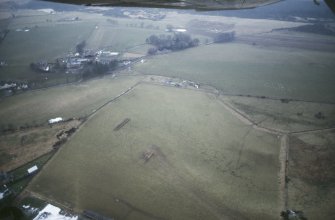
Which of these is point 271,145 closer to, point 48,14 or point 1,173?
point 1,173

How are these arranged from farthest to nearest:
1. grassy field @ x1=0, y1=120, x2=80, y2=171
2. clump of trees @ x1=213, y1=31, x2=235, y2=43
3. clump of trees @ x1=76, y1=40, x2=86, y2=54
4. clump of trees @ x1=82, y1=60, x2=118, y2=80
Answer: clump of trees @ x1=213, y1=31, x2=235, y2=43, clump of trees @ x1=76, y1=40, x2=86, y2=54, clump of trees @ x1=82, y1=60, x2=118, y2=80, grassy field @ x1=0, y1=120, x2=80, y2=171

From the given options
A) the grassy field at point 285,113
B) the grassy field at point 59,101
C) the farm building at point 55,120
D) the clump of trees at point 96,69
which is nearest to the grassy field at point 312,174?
the grassy field at point 285,113

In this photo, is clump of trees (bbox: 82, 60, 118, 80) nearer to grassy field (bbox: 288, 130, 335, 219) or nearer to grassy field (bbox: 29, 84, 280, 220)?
grassy field (bbox: 29, 84, 280, 220)

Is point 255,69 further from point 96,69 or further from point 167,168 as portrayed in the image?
point 167,168

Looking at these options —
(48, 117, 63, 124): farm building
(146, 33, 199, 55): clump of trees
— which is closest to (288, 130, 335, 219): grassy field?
(48, 117, 63, 124): farm building

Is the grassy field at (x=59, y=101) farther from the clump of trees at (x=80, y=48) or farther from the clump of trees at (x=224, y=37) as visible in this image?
the clump of trees at (x=224, y=37)

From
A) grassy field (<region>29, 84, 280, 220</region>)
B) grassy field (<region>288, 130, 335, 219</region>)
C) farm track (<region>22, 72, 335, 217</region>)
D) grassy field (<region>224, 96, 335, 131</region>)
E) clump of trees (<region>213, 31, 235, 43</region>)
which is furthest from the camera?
clump of trees (<region>213, 31, 235, 43</region>)
